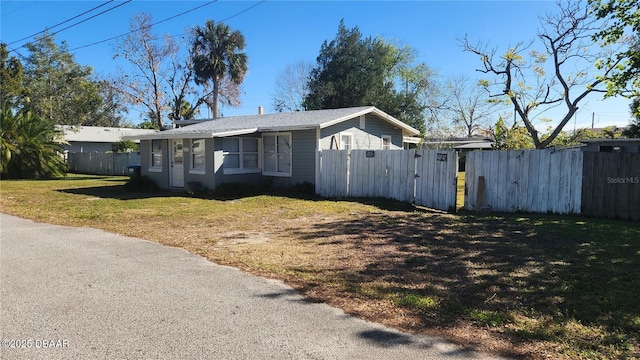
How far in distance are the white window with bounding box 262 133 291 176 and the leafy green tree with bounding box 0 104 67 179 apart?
49.6 ft

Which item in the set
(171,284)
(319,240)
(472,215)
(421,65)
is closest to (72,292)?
(171,284)

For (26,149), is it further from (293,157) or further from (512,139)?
(512,139)

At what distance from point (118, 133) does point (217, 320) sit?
134 feet

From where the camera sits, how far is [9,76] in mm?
36031

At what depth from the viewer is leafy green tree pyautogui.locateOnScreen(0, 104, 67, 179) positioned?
23438mm

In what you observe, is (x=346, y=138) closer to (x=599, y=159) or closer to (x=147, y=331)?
(x=599, y=159)

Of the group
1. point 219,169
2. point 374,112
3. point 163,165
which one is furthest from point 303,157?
point 163,165

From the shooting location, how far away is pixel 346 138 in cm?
1738

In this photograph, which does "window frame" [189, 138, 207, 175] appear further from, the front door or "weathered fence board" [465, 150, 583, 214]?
"weathered fence board" [465, 150, 583, 214]

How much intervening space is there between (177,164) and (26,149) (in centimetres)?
1237

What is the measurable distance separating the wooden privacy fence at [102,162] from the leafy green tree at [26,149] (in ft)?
14.7

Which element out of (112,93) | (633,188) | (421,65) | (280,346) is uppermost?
(421,65)

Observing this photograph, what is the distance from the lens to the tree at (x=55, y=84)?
4003 centimetres

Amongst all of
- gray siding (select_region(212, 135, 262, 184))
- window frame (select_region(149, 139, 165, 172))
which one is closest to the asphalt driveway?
gray siding (select_region(212, 135, 262, 184))
